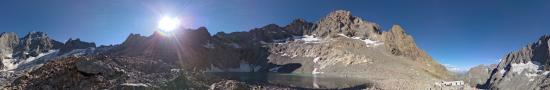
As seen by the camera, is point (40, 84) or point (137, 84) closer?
point (40, 84)

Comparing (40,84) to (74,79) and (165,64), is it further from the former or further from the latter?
(165,64)

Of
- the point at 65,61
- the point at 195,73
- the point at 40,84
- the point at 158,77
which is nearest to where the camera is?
the point at 40,84

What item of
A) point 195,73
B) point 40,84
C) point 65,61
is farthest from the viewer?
point 195,73

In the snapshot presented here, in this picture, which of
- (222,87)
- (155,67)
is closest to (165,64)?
(155,67)

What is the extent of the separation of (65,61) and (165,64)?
19.0 ft

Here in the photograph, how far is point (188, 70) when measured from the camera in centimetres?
2642

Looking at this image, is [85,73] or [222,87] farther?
[222,87]

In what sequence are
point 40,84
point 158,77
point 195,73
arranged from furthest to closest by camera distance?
1. point 195,73
2. point 158,77
3. point 40,84

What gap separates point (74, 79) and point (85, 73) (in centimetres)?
50

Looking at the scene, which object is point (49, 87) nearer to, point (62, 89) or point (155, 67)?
point (62, 89)

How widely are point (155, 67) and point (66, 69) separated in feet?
17.2

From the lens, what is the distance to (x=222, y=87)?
1047 inches

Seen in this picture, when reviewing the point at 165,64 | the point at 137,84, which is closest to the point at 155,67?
the point at 165,64

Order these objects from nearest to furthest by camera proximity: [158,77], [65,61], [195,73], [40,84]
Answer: [40,84] → [65,61] → [158,77] → [195,73]
